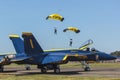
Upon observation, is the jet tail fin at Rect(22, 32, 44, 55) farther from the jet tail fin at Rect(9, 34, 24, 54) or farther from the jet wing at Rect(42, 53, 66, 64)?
the jet tail fin at Rect(9, 34, 24, 54)

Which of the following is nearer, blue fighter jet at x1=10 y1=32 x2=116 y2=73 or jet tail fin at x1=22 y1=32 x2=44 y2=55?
blue fighter jet at x1=10 y1=32 x2=116 y2=73

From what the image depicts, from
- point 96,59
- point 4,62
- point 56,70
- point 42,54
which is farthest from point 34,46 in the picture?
point 96,59

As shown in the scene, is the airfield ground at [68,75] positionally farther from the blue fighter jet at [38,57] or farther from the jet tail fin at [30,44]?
the jet tail fin at [30,44]

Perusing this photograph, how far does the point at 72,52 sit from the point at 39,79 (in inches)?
522

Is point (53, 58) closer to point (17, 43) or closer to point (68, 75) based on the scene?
Answer: point (68, 75)

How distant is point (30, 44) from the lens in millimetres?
37562

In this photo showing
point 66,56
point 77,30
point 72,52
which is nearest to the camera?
point 66,56

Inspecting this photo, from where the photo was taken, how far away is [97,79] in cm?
2792

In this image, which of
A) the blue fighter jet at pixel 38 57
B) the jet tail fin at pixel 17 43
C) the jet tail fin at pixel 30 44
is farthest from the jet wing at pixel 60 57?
the jet tail fin at pixel 17 43

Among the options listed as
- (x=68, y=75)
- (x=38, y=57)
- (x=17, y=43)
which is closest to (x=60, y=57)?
(x=38, y=57)

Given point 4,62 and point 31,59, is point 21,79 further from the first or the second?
point 4,62

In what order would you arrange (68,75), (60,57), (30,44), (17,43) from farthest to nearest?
(17,43)
(30,44)
(60,57)
(68,75)

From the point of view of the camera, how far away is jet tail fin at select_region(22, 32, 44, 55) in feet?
123

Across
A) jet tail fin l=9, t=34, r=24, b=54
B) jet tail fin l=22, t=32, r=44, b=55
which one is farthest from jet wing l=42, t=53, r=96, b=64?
jet tail fin l=9, t=34, r=24, b=54
